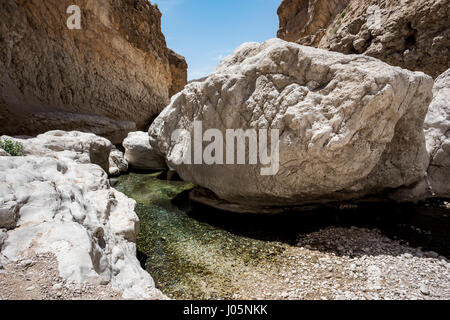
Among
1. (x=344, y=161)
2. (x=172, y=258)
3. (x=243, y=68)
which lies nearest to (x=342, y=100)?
(x=344, y=161)

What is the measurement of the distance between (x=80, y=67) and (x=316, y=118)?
1711 centimetres

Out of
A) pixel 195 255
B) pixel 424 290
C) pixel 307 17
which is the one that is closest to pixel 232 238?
pixel 195 255

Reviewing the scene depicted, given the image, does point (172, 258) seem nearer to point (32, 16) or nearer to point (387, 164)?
point (387, 164)

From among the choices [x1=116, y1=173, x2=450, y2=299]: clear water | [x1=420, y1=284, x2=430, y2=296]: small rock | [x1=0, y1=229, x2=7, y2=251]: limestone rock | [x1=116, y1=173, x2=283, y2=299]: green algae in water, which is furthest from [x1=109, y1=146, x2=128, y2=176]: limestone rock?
[x1=420, y1=284, x2=430, y2=296]: small rock

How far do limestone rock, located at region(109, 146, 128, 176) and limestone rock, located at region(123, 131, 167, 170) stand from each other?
0.54 metres

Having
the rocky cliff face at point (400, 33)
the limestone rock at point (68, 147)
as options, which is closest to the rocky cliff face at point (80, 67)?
the limestone rock at point (68, 147)

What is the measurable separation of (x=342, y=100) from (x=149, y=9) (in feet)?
81.3

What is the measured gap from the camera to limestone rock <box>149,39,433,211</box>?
459 centimetres

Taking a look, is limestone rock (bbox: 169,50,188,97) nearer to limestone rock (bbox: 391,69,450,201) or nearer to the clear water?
the clear water

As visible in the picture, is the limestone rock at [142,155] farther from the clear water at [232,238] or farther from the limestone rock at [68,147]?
the clear water at [232,238]

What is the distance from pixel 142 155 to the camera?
12.7 m

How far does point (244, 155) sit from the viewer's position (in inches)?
230

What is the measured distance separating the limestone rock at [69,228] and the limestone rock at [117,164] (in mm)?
7718

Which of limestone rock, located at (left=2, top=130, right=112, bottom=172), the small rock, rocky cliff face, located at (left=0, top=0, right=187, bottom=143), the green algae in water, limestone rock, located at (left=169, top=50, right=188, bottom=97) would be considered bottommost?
the green algae in water
